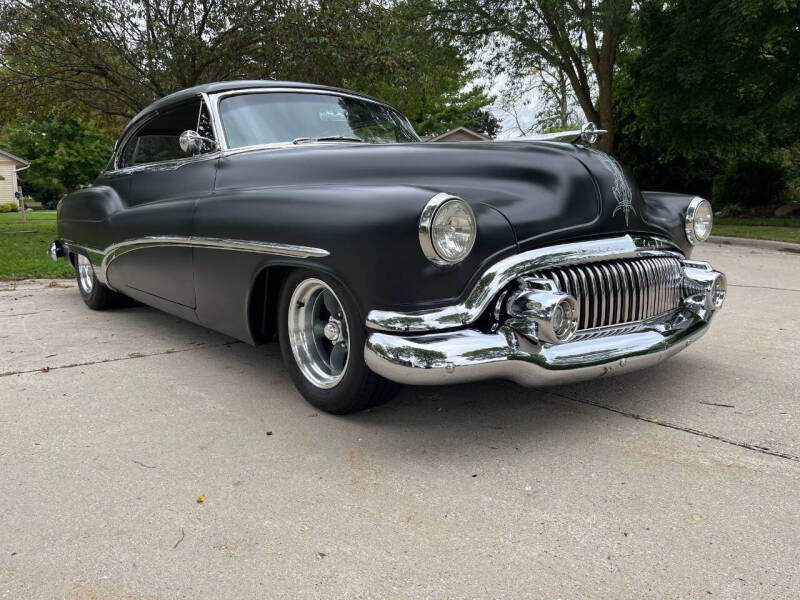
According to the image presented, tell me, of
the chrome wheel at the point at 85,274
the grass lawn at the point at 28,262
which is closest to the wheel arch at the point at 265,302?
the chrome wheel at the point at 85,274

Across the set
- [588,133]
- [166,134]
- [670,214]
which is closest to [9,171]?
[166,134]

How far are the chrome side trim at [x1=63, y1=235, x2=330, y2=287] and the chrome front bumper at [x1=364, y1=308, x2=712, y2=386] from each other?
51 cm

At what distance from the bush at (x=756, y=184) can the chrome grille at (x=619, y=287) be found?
17950 mm

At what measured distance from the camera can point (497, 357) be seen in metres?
2.44

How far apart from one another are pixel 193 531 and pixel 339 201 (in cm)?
134

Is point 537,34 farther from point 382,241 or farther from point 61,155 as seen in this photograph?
Result: point 61,155

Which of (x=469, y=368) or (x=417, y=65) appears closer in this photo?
(x=469, y=368)

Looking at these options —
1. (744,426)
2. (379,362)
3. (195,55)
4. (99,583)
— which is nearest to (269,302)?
(379,362)

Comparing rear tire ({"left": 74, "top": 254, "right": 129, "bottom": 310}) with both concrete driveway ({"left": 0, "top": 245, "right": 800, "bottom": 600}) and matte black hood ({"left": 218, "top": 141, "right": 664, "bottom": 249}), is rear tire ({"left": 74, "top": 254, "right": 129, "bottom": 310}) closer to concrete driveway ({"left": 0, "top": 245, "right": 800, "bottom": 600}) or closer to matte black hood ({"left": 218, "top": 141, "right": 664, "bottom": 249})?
concrete driveway ({"left": 0, "top": 245, "right": 800, "bottom": 600})

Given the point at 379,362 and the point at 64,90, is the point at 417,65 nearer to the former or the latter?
the point at 64,90

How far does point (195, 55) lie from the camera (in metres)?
12.5

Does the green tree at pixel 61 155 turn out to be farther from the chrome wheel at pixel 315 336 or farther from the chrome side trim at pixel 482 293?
the chrome side trim at pixel 482 293

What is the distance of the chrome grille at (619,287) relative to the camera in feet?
8.83

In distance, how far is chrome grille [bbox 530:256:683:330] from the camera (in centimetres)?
269
